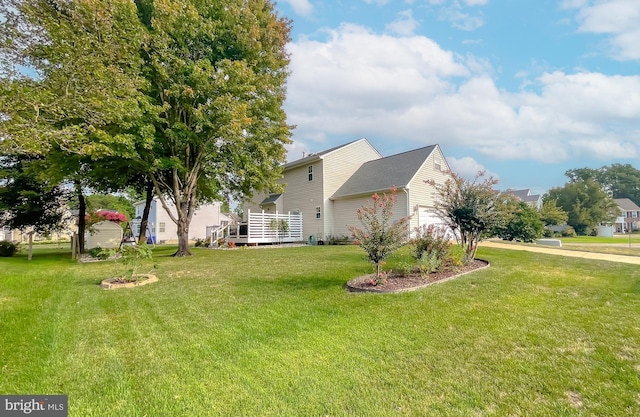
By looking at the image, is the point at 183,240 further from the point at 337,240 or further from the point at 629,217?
the point at 629,217

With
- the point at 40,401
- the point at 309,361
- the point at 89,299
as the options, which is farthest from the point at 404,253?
the point at 40,401

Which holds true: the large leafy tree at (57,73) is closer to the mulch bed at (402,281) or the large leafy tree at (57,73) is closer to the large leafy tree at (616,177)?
the mulch bed at (402,281)

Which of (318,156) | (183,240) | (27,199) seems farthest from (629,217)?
(27,199)

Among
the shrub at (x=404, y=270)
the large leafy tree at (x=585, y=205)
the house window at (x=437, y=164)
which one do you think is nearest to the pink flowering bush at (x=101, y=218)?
the shrub at (x=404, y=270)

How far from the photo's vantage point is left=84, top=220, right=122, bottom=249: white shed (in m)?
20.4

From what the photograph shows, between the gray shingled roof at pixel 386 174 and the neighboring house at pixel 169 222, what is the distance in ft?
54.8

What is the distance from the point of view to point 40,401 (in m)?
2.68

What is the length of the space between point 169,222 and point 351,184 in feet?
71.0

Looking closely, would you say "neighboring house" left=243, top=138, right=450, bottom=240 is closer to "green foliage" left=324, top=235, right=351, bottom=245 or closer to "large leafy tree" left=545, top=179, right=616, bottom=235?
"green foliage" left=324, top=235, right=351, bottom=245

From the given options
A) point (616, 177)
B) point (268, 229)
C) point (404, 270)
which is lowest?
point (404, 270)

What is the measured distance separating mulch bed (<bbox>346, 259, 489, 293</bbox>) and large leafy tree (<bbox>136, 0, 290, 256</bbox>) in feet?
28.2

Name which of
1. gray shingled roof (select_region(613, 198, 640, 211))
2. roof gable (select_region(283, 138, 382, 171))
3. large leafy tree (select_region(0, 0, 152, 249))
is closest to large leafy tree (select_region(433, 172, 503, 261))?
large leafy tree (select_region(0, 0, 152, 249))

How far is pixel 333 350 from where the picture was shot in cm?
359

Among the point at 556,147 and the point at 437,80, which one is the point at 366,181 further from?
the point at 556,147
